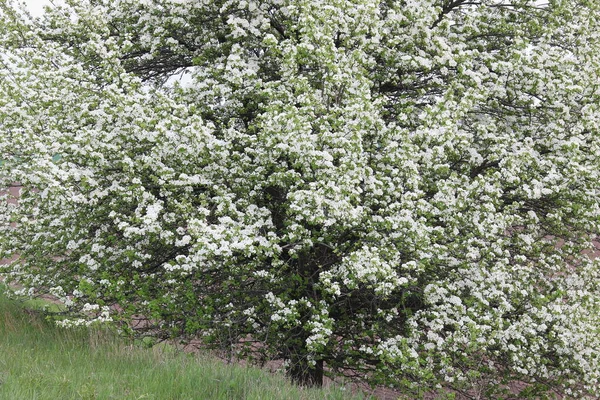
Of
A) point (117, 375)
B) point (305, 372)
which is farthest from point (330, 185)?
point (305, 372)

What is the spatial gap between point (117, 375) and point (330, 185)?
4019 mm

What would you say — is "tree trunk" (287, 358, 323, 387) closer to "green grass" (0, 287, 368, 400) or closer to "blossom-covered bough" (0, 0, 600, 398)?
"blossom-covered bough" (0, 0, 600, 398)

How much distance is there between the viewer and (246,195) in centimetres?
1123

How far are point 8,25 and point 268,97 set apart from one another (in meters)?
6.27

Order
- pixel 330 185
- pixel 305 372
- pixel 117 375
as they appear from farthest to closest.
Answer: pixel 305 372, pixel 330 185, pixel 117 375

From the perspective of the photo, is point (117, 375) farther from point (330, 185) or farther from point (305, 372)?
point (305, 372)

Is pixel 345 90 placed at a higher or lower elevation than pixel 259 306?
higher

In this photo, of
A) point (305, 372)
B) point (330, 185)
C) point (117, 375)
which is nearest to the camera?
point (117, 375)

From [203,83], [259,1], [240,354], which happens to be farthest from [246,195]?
[259,1]

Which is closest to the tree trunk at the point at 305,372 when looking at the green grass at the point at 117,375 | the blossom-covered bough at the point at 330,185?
the blossom-covered bough at the point at 330,185

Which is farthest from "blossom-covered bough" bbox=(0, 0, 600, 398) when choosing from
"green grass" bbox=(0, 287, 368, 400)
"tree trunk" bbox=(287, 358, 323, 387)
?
"green grass" bbox=(0, 287, 368, 400)

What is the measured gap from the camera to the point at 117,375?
796 centimetres

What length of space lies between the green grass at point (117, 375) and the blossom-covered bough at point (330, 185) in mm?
1154

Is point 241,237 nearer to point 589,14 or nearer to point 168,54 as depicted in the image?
point 168,54
